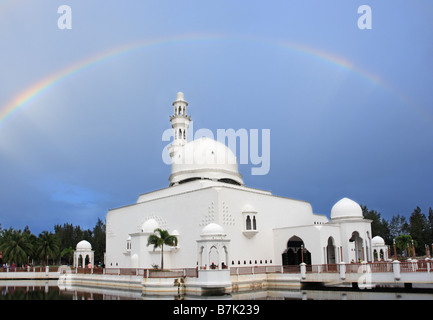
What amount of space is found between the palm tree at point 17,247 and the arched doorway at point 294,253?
30.9 m

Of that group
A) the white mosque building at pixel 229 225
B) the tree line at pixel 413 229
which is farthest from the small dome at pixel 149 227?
the tree line at pixel 413 229

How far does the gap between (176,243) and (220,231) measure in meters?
5.79

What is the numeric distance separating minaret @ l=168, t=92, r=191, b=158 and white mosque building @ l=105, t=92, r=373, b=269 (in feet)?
15.8

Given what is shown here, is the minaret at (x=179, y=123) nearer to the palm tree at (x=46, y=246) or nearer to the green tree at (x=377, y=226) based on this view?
the palm tree at (x=46, y=246)

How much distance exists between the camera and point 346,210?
1228 inches

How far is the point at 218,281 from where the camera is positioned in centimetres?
2277

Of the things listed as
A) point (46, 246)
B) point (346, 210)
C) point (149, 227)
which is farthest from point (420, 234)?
point (46, 246)

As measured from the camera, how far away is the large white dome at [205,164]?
35781mm

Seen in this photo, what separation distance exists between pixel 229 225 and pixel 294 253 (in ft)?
24.3

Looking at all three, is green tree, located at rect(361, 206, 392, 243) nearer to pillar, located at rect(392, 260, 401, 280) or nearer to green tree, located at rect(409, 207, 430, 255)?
green tree, located at rect(409, 207, 430, 255)

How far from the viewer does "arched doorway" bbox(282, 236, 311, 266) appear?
1251 inches

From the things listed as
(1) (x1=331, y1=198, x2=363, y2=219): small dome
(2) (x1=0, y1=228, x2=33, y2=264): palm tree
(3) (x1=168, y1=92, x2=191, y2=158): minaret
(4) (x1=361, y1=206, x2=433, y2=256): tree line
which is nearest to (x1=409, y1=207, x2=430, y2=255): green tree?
(4) (x1=361, y1=206, x2=433, y2=256): tree line

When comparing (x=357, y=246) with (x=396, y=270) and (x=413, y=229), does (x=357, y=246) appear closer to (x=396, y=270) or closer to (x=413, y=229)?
(x=396, y=270)
